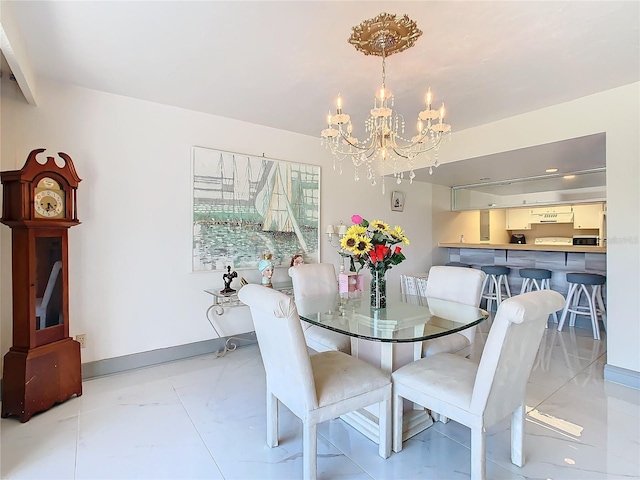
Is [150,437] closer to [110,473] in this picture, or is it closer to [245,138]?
[110,473]

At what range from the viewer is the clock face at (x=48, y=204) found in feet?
7.36

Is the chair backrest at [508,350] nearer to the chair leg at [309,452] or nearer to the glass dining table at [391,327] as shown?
Result: the glass dining table at [391,327]

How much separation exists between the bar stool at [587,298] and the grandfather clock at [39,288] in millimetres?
4977

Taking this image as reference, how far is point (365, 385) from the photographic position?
5.57ft

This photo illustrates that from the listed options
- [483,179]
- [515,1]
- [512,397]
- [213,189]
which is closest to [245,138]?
[213,189]

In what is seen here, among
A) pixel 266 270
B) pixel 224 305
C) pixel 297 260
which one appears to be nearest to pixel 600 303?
pixel 297 260

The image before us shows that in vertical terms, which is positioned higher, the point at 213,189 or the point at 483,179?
the point at 483,179

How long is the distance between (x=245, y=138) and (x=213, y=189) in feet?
2.23

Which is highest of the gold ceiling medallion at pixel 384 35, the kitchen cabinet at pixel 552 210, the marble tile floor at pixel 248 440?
the gold ceiling medallion at pixel 384 35

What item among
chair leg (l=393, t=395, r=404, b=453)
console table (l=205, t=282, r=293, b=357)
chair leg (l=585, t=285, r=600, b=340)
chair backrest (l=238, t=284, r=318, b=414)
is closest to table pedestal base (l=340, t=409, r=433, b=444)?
chair leg (l=393, t=395, r=404, b=453)

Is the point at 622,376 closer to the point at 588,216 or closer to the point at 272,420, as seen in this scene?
the point at 272,420

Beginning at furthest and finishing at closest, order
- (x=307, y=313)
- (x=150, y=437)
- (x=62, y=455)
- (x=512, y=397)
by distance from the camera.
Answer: (x=307, y=313) → (x=150, y=437) → (x=62, y=455) → (x=512, y=397)

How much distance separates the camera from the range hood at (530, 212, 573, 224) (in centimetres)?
633

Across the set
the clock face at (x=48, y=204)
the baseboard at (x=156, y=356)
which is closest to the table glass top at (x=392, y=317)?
the baseboard at (x=156, y=356)
